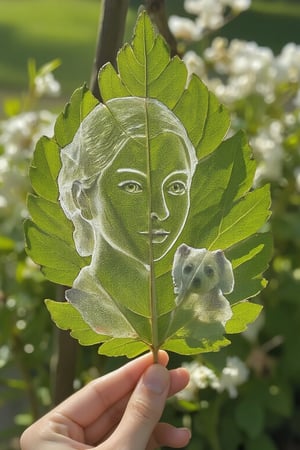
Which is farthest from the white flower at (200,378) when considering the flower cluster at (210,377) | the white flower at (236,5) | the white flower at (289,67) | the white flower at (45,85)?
the white flower at (236,5)

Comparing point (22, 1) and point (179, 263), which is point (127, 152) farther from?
point (22, 1)

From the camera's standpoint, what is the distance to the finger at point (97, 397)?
38.5 inches

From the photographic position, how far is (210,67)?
2.12 m

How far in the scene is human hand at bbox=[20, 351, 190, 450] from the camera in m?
0.89

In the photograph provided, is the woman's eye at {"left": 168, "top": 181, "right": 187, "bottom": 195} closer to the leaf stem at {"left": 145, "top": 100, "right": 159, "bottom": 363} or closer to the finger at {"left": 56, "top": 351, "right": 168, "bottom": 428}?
the leaf stem at {"left": 145, "top": 100, "right": 159, "bottom": 363}

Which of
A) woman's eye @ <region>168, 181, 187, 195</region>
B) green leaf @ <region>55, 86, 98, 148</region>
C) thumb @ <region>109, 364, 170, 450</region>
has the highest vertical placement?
green leaf @ <region>55, 86, 98, 148</region>

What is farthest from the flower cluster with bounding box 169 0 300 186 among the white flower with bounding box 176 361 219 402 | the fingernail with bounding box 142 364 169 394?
the fingernail with bounding box 142 364 169 394

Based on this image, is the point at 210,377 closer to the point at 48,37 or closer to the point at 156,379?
the point at 156,379

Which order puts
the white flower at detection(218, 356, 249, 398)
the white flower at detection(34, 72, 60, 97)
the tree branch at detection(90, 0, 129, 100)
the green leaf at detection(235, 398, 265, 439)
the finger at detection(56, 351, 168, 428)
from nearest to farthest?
the finger at detection(56, 351, 168, 428) → the tree branch at detection(90, 0, 129, 100) → the white flower at detection(218, 356, 249, 398) → the green leaf at detection(235, 398, 265, 439) → the white flower at detection(34, 72, 60, 97)

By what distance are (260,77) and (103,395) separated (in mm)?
1191

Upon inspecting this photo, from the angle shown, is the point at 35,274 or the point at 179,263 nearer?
the point at 179,263

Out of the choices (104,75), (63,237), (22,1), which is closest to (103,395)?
(63,237)

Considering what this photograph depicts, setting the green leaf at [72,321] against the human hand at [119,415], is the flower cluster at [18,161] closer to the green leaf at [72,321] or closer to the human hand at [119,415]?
the human hand at [119,415]

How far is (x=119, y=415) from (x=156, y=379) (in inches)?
7.1
